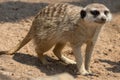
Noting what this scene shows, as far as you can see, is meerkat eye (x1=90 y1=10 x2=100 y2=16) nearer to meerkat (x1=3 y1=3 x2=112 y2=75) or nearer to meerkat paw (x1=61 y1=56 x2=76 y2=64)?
meerkat (x1=3 y1=3 x2=112 y2=75)

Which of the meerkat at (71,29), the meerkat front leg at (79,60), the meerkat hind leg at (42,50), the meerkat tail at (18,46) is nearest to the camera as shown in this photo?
the meerkat at (71,29)

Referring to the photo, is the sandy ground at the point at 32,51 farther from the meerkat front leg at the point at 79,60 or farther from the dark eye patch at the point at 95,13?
the dark eye patch at the point at 95,13

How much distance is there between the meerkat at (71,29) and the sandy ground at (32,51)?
0.15 m

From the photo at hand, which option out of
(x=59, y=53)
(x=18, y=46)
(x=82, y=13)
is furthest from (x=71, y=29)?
(x=18, y=46)

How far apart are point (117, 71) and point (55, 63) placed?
760 mm

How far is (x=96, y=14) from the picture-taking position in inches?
193

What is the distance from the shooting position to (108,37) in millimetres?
6387

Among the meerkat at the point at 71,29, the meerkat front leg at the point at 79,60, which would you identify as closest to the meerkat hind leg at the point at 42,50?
the meerkat at the point at 71,29

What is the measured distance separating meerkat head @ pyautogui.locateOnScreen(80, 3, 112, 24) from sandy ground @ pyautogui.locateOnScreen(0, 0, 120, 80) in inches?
26.4

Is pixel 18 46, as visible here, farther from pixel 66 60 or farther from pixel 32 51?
pixel 66 60

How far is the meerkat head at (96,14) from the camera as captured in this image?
15.9ft

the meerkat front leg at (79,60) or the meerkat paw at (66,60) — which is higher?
the meerkat front leg at (79,60)

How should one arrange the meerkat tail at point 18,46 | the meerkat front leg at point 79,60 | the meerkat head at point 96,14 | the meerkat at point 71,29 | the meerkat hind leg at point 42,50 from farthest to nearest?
1. the meerkat tail at point 18,46
2. the meerkat hind leg at point 42,50
3. the meerkat front leg at point 79,60
4. the meerkat at point 71,29
5. the meerkat head at point 96,14

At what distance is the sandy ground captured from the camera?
16.5ft
